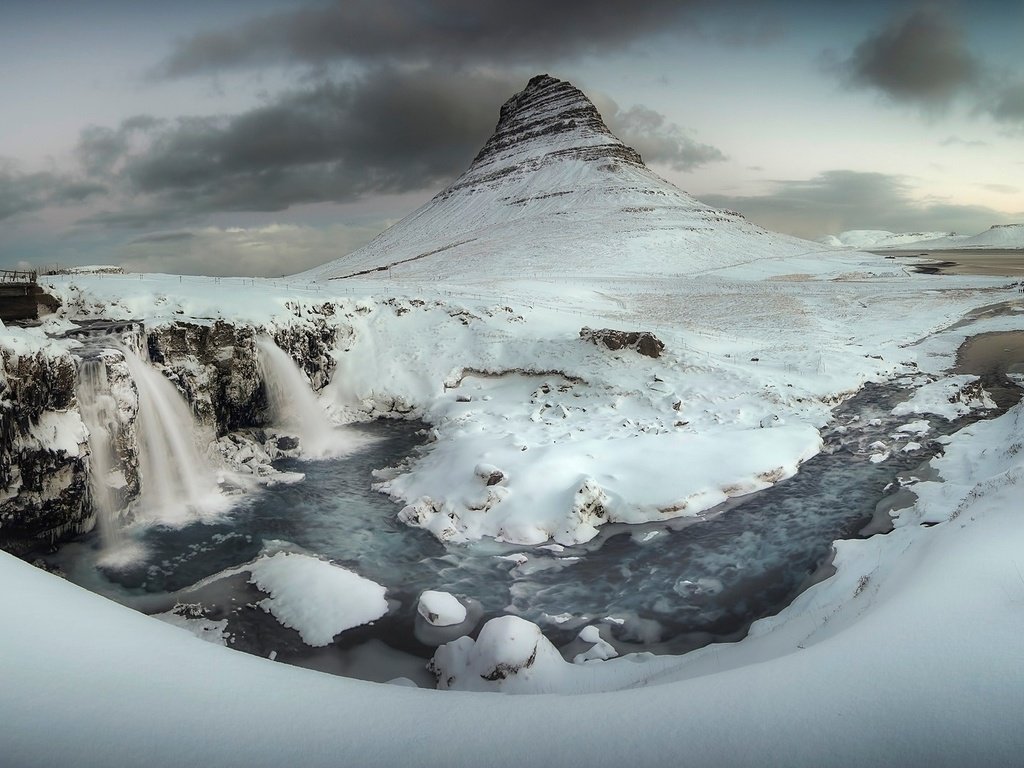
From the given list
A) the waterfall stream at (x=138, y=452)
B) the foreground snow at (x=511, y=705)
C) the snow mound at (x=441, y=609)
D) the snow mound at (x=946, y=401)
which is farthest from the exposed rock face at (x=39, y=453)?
the snow mound at (x=946, y=401)

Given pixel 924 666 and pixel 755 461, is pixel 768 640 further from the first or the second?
pixel 755 461

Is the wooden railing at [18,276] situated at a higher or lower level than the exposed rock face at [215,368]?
higher

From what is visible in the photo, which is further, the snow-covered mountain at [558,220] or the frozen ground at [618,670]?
the snow-covered mountain at [558,220]

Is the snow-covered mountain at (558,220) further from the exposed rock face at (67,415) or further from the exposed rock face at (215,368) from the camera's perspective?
the exposed rock face at (67,415)

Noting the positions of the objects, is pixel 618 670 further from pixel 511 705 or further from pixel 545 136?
pixel 545 136

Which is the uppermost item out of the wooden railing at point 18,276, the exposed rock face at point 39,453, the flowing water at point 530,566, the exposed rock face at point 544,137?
the exposed rock face at point 544,137

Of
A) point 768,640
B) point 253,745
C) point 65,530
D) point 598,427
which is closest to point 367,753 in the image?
point 253,745
